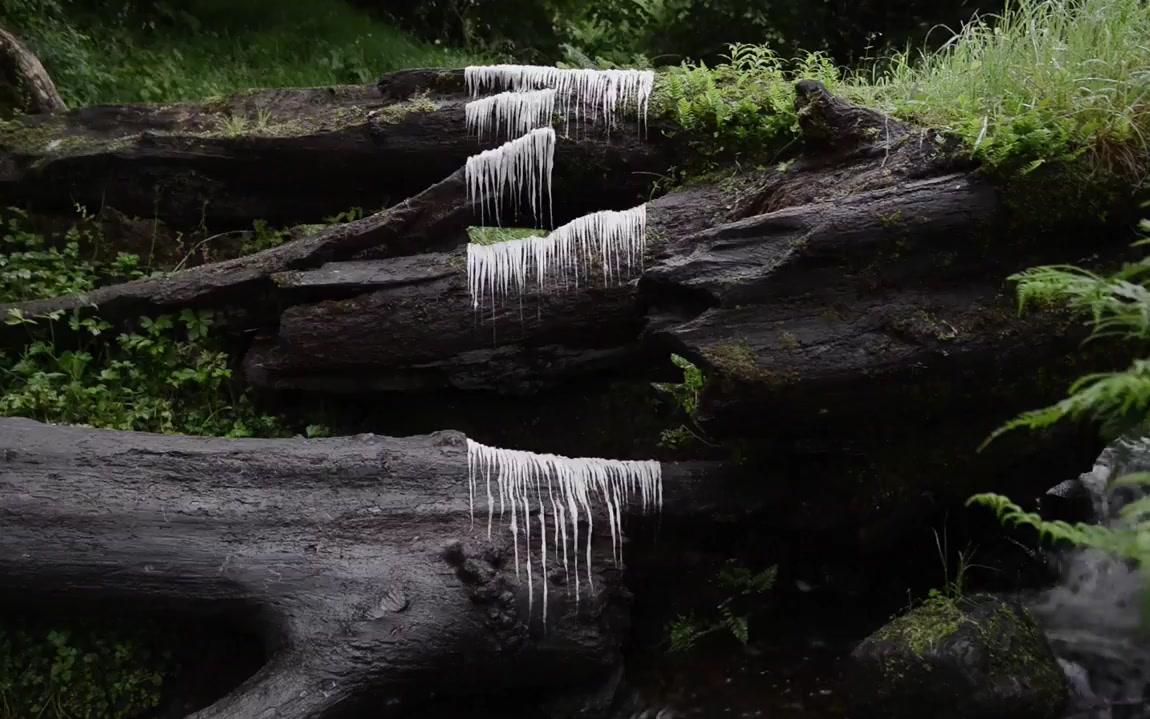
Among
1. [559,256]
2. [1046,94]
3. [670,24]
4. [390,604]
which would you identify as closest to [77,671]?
[390,604]

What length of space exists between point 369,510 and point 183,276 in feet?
7.70

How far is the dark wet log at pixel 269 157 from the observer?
20.1 feet

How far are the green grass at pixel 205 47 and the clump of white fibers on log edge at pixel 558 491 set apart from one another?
18.2 feet

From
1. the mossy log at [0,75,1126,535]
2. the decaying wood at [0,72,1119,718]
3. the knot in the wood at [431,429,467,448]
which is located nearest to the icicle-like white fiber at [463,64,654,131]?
the mossy log at [0,75,1126,535]

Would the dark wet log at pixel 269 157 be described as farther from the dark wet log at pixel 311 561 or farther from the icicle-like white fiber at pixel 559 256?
the dark wet log at pixel 311 561

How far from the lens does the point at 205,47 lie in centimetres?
922

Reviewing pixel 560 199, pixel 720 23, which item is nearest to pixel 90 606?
pixel 560 199

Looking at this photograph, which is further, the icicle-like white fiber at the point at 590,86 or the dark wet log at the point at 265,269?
the icicle-like white fiber at the point at 590,86

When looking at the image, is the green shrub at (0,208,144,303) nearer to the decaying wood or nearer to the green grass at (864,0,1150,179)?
the decaying wood

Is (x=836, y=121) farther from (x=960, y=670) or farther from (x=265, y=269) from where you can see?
(x=265, y=269)

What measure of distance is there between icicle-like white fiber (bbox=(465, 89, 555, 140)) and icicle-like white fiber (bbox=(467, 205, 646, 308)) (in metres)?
1.15

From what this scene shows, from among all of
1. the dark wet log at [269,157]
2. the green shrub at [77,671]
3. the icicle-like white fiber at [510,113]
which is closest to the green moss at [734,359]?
the dark wet log at [269,157]

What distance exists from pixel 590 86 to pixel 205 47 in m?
5.14

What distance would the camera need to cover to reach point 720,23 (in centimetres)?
962
